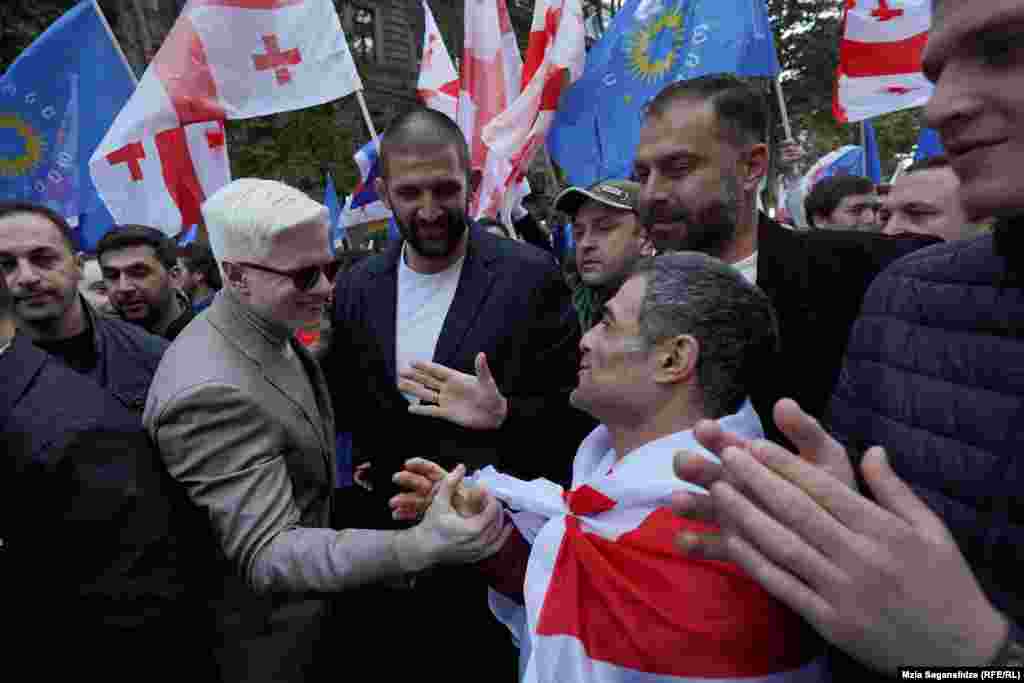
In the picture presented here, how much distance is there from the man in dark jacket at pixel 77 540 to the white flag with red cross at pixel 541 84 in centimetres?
376

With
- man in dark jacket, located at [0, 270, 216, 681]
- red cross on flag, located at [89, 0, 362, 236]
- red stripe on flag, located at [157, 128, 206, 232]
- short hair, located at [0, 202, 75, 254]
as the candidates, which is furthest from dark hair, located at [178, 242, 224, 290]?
man in dark jacket, located at [0, 270, 216, 681]

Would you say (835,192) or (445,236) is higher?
(445,236)

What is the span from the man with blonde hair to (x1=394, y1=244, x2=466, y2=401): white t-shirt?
20.2 inches

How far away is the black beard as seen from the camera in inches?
110

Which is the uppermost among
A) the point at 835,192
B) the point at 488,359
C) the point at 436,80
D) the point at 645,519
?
the point at 436,80

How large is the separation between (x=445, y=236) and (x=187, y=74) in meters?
2.81

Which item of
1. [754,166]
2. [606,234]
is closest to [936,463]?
[754,166]

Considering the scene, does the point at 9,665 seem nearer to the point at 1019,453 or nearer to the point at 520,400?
the point at 520,400

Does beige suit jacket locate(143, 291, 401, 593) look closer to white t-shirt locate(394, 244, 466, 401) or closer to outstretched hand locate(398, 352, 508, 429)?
outstretched hand locate(398, 352, 508, 429)

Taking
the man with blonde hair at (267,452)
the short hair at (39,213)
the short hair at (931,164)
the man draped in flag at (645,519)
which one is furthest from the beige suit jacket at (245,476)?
the short hair at (931,164)

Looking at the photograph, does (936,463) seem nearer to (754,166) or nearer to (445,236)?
(754,166)

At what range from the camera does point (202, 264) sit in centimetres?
600

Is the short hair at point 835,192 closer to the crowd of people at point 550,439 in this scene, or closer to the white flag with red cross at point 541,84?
the white flag with red cross at point 541,84

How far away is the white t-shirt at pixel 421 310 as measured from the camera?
2.77m
